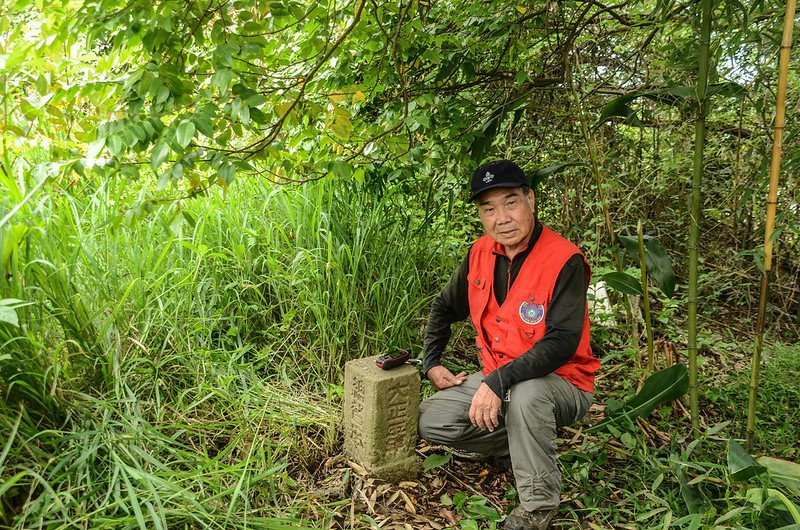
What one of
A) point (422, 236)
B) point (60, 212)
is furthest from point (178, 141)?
point (422, 236)

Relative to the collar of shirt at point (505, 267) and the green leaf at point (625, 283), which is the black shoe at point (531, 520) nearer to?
the collar of shirt at point (505, 267)

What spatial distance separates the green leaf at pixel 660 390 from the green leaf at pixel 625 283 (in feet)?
1.17

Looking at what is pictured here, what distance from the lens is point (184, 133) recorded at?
4.83 ft

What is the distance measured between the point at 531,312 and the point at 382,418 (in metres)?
0.72

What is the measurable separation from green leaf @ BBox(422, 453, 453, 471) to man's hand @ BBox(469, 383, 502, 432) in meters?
0.33

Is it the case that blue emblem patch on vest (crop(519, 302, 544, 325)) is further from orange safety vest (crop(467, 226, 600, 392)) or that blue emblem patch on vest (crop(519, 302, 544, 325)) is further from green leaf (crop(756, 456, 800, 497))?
green leaf (crop(756, 456, 800, 497))

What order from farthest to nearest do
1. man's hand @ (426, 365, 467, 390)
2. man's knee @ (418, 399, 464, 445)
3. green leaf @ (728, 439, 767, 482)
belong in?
man's hand @ (426, 365, 467, 390) < man's knee @ (418, 399, 464, 445) < green leaf @ (728, 439, 767, 482)

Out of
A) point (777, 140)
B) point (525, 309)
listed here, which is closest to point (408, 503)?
point (525, 309)

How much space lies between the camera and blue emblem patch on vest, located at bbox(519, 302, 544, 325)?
6.98ft

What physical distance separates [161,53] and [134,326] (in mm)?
1176

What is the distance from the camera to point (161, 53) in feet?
→ 5.26

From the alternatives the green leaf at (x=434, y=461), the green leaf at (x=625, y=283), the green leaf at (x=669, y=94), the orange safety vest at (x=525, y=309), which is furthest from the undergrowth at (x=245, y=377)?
the green leaf at (x=669, y=94)

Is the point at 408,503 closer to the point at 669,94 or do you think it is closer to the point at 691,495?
the point at 691,495

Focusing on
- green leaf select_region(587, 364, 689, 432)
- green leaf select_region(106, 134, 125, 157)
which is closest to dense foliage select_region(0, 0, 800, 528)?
green leaf select_region(106, 134, 125, 157)
